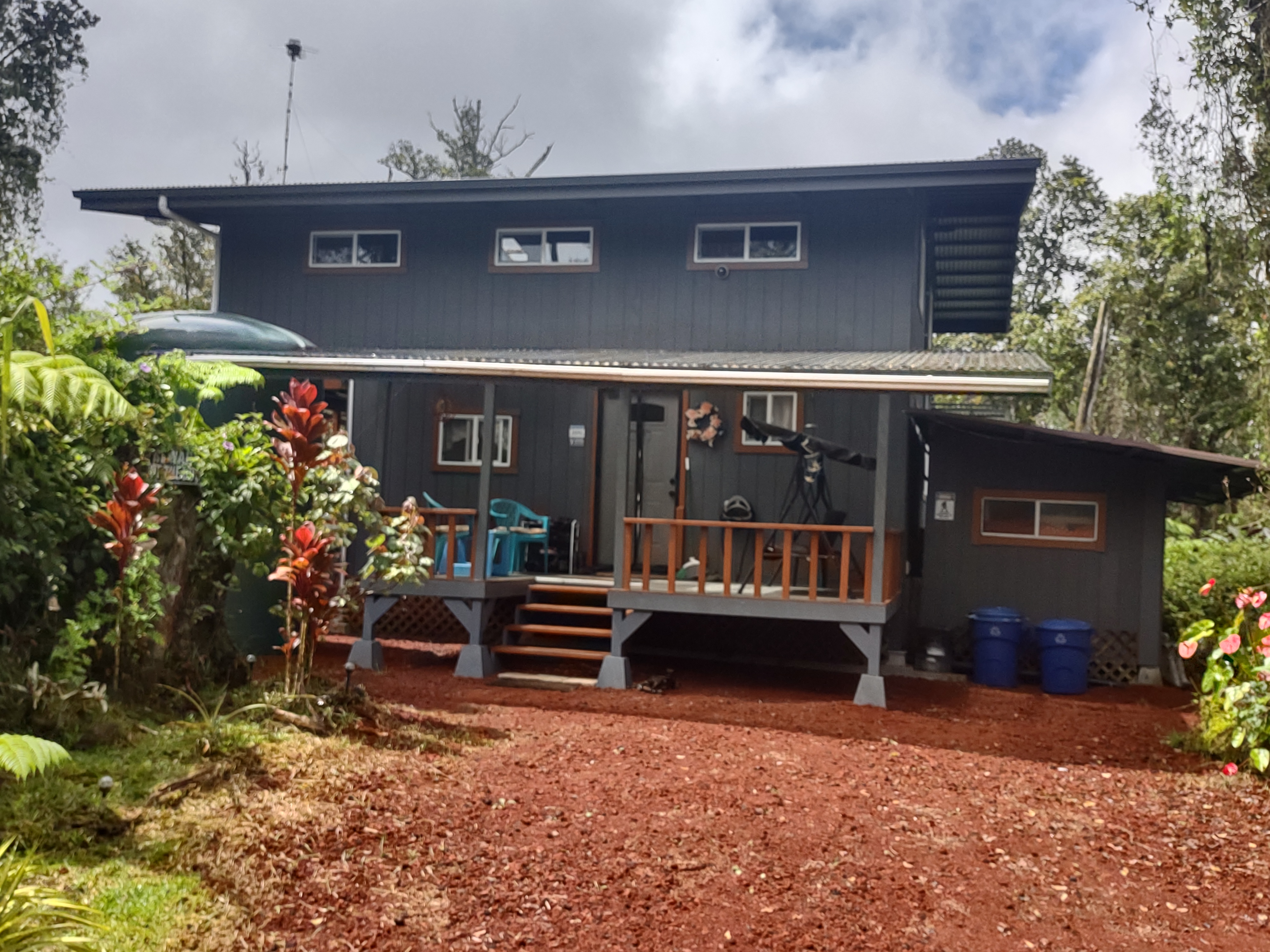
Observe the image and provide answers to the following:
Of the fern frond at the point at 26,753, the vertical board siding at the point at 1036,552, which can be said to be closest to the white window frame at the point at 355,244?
the vertical board siding at the point at 1036,552

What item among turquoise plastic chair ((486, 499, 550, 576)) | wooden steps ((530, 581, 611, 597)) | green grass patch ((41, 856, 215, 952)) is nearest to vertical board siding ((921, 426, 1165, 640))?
wooden steps ((530, 581, 611, 597))

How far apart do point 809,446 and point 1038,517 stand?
2.94 metres

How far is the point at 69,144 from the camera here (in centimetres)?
2384

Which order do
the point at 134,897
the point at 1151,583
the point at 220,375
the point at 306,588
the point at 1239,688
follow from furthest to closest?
the point at 1151,583 → the point at 220,375 → the point at 1239,688 → the point at 306,588 → the point at 134,897

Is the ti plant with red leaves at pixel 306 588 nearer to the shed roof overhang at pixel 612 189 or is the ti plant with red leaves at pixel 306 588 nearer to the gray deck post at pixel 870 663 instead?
the gray deck post at pixel 870 663

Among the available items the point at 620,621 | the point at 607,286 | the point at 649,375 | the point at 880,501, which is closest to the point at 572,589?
the point at 620,621

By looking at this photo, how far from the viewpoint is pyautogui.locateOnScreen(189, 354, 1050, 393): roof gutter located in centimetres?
802

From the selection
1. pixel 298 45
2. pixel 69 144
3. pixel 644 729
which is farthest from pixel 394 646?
pixel 69 144

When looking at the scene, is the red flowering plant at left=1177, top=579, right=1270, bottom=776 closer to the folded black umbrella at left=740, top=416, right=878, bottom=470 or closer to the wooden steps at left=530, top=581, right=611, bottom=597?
the folded black umbrella at left=740, top=416, right=878, bottom=470

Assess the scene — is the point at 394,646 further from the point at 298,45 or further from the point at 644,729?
the point at 298,45

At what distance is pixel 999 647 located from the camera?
33.1ft

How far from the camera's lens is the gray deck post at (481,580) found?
937 cm

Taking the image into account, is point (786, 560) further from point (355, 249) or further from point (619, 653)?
point (355, 249)

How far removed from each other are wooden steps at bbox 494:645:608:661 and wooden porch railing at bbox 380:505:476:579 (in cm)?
78
